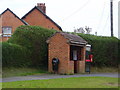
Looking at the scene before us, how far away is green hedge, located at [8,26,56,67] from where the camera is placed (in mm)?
23031

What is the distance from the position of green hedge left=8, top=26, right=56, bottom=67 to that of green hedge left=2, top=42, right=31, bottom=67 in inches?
27.2

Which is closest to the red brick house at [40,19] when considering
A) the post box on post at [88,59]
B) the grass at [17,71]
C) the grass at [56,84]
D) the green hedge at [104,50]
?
the green hedge at [104,50]

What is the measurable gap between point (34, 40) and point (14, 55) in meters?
2.76

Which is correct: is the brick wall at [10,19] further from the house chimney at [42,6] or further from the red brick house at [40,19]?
the house chimney at [42,6]

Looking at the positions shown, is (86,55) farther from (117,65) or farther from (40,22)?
(40,22)

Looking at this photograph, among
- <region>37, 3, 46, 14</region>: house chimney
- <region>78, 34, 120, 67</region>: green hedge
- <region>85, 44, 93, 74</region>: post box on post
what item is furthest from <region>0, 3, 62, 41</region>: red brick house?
<region>85, 44, 93, 74</region>: post box on post

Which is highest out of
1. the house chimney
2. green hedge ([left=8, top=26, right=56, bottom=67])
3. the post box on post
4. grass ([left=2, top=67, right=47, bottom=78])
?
the house chimney

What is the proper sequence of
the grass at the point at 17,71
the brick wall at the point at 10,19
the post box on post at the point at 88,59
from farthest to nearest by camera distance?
1. the brick wall at the point at 10,19
2. the post box on post at the point at 88,59
3. the grass at the point at 17,71

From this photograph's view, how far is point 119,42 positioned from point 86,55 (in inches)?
279

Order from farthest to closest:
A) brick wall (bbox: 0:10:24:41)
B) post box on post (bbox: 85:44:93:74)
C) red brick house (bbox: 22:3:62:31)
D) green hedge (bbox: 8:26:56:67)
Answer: red brick house (bbox: 22:3:62:31), brick wall (bbox: 0:10:24:41), post box on post (bbox: 85:44:93:74), green hedge (bbox: 8:26:56:67)

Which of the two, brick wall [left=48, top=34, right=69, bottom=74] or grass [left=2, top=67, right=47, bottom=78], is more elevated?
brick wall [left=48, top=34, right=69, bottom=74]

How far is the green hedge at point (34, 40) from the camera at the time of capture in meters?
23.0

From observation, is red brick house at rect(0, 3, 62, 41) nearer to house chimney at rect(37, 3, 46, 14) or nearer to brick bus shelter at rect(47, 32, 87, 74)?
house chimney at rect(37, 3, 46, 14)

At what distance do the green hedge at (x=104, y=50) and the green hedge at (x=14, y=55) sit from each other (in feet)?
23.9
